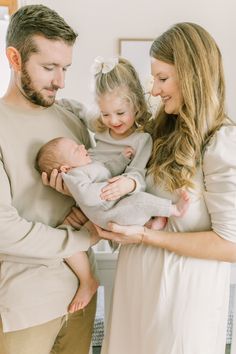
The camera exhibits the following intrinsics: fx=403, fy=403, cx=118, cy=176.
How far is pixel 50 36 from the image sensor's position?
4.14 ft

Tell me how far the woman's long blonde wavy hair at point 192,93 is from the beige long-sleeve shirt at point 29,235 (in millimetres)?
375

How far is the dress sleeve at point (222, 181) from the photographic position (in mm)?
1122

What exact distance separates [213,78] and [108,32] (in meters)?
2.97

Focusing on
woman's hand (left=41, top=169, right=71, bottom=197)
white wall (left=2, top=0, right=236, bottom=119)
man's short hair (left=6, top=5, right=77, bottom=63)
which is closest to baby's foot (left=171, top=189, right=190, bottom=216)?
woman's hand (left=41, top=169, right=71, bottom=197)

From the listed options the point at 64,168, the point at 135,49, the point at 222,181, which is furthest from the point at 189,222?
the point at 135,49

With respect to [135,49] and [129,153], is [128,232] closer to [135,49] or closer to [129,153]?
[129,153]

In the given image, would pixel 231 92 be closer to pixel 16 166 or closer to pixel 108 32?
pixel 108 32

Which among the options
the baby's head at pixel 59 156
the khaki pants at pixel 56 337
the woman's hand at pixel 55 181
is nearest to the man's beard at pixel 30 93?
the baby's head at pixel 59 156

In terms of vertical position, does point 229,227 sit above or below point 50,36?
below

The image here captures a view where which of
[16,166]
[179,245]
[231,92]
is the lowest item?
[231,92]

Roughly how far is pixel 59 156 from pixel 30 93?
0.76 feet

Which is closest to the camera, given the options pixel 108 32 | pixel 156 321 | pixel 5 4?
pixel 156 321

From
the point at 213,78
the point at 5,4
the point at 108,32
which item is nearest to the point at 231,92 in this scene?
the point at 108,32

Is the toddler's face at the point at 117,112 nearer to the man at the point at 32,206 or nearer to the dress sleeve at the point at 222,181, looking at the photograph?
the man at the point at 32,206
